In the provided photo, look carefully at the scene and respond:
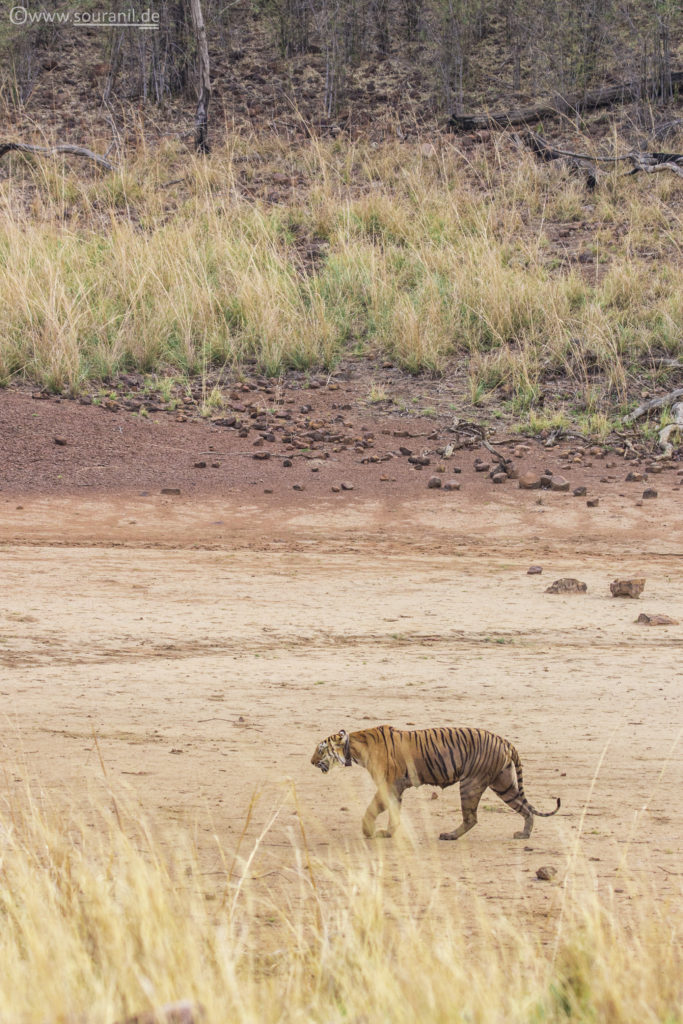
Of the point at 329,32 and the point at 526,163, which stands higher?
the point at 329,32

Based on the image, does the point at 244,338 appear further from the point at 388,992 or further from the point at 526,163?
the point at 388,992

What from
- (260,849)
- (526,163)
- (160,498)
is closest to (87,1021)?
(260,849)

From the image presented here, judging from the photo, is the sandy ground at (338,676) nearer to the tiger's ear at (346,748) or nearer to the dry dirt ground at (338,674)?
the dry dirt ground at (338,674)

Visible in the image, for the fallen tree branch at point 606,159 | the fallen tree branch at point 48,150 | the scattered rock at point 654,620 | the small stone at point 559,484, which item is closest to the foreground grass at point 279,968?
the scattered rock at point 654,620

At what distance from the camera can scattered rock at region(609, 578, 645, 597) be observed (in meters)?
6.13

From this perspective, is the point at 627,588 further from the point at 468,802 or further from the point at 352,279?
the point at 352,279

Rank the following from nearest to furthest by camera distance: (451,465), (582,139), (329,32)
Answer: (451,465), (582,139), (329,32)

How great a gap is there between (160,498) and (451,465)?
8.61 ft

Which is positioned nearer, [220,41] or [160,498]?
[160,498]

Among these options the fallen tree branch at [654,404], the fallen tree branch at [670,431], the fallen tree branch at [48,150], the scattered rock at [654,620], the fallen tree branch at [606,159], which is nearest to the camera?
the scattered rock at [654,620]

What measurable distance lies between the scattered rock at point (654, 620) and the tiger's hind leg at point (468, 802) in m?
2.50

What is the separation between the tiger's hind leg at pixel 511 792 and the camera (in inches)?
134

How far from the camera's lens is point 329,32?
73.2 ft

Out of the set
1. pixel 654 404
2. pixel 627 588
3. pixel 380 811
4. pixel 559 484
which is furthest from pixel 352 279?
pixel 380 811
